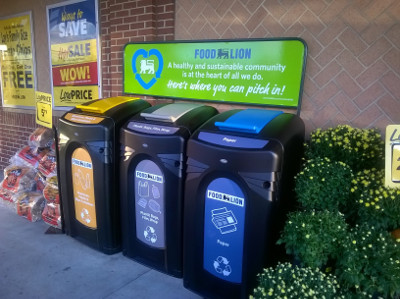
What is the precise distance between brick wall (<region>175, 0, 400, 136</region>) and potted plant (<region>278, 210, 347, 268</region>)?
3.50ft

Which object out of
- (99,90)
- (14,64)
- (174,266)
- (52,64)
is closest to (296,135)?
(174,266)

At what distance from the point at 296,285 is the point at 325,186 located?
712 mm

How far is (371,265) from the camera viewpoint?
5.96ft

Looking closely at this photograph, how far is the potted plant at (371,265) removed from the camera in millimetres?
1744

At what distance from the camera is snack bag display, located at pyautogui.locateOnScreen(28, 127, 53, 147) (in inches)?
167

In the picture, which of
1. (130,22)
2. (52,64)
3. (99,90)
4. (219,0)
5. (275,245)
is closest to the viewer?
(275,245)

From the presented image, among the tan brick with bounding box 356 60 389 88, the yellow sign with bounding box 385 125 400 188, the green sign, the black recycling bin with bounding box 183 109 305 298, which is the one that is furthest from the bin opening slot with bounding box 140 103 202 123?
the yellow sign with bounding box 385 125 400 188

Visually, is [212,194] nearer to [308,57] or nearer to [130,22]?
[308,57]

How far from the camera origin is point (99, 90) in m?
4.34

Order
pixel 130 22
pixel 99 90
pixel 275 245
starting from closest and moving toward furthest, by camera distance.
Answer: pixel 275 245 → pixel 130 22 → pixel 99 90

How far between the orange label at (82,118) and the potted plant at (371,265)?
2.16m

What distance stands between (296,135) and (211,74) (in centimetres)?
129

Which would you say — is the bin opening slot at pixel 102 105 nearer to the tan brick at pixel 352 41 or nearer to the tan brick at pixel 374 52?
the tan brick at pixel 352 41

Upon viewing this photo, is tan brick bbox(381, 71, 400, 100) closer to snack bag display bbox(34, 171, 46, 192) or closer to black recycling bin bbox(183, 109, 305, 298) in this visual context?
black recycling bin bbox(183, 109, 305, 298)
